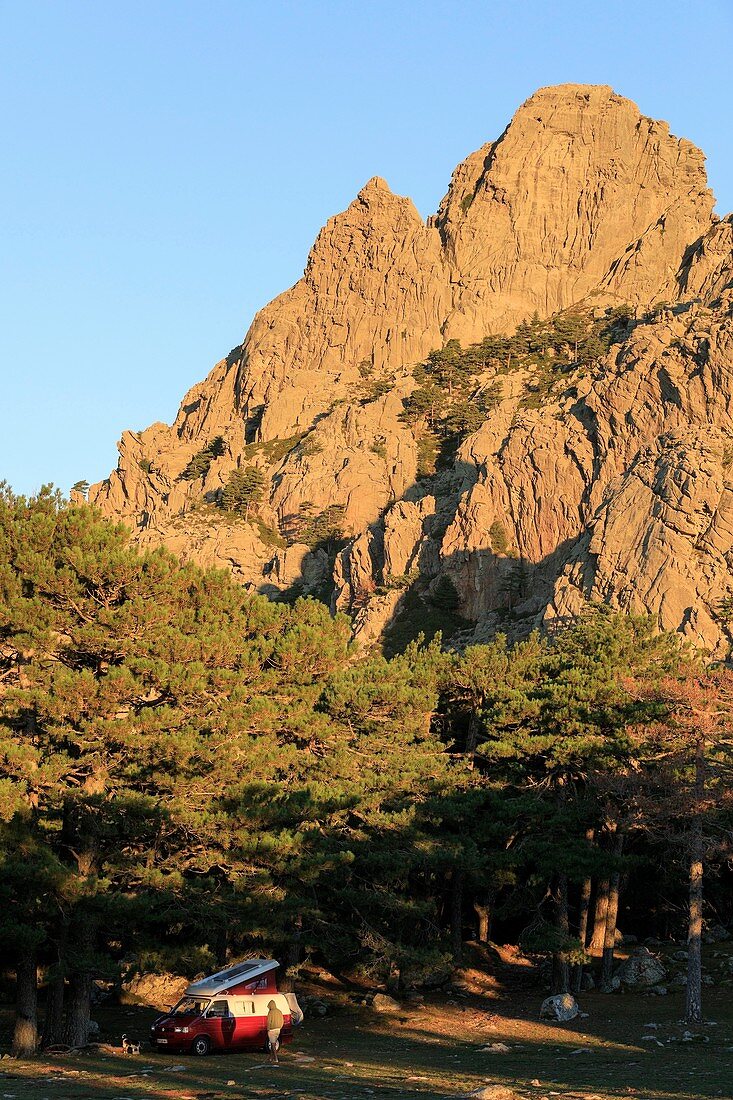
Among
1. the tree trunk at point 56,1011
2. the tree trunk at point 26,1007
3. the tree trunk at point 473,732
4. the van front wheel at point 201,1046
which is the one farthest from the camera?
the tree trunk at point 473,732

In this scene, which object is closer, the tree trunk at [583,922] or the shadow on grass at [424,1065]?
the shadow on grass at [424,1065]

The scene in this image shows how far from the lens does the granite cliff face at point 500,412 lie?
82875 millimetres

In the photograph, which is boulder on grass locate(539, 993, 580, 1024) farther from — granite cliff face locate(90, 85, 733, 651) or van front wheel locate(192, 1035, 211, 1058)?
granite cliff face locate(90, 85, 733, 651)

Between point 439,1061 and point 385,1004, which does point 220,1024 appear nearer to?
point 439,1061

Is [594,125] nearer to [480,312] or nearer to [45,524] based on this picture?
[480,312]

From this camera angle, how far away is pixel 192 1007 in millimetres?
Answer: 27234

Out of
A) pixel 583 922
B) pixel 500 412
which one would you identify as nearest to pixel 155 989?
pixel 583 922

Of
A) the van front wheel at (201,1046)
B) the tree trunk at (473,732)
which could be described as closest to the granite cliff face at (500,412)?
the tree trunk at (473,732)

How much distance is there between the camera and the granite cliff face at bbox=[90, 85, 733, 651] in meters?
82.9

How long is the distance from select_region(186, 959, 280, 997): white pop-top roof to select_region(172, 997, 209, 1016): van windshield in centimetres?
Answer: 12

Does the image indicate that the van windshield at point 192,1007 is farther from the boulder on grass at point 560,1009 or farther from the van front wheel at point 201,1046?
the boulder on grass at point 560,1009

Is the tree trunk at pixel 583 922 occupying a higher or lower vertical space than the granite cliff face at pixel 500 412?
lower

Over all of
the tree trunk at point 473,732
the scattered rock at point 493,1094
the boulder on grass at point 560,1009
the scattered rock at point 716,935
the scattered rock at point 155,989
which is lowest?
the scattered rock at point 155,989

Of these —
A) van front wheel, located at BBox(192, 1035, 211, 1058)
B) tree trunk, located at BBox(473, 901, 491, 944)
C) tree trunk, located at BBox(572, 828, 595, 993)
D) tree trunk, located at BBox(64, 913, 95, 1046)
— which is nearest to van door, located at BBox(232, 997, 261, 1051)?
van front wheel, located at BBox(192, 1035, 211, 1058)
